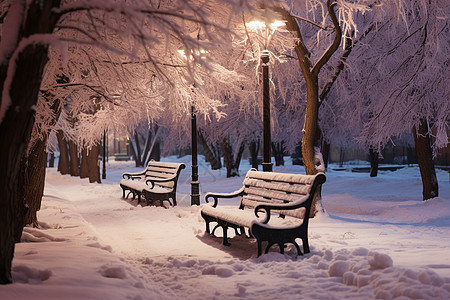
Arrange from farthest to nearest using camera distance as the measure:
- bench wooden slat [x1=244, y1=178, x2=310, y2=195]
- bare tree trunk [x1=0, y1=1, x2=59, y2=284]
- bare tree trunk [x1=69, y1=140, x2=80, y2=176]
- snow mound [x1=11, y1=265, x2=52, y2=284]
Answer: bare tree trunk [x1=69, y1=140, x2=80, y2=176], bench wooden slat [x1=244, y1=178, x2=310, y2=195], snow mound [x1=11, y1=265, x2=52, y2=284], bare tree trunk [x1=0, y1=1, x2=59, y2=284]

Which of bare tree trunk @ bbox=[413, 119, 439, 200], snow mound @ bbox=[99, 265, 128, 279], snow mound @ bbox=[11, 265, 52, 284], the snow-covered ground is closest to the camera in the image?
snow mound @ bbox=[11, 265, 52, 284]

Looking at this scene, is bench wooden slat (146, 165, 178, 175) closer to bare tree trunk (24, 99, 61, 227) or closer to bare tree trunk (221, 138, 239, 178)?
bare tree trunk (24, 99, 61, 227)

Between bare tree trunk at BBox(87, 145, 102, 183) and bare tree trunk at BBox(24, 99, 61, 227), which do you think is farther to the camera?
bare tree trunk at BBox(87, 145, 102, 183)

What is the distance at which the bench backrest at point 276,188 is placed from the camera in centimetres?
663

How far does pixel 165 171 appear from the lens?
13.1 meters

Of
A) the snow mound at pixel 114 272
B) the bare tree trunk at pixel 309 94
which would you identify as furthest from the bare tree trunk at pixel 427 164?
the snow mound at pixel 114 272

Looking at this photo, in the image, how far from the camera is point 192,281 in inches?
201

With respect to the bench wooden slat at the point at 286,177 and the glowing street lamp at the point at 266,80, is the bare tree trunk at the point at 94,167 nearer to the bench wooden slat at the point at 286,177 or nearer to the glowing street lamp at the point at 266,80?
the glowing street lamp at the point at 266,80

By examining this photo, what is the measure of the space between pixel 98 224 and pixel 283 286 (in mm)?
5564

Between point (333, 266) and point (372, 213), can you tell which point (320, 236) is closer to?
point (333, 266)

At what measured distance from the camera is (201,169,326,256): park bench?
619cm

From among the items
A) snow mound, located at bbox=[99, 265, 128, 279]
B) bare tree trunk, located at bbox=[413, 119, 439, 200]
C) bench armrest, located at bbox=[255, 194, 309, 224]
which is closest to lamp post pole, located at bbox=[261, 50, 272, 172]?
bench armrest, located at bbox=[255, 194, 309, 224]

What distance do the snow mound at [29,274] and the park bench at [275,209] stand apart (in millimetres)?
2659

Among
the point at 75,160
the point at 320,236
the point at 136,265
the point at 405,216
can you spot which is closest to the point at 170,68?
the point at 136,265
